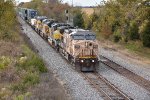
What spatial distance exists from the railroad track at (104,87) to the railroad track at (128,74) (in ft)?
6.34

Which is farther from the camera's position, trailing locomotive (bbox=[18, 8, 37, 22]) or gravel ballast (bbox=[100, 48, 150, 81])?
trailing locomotive (bbox=[18, 8, 37, 22])

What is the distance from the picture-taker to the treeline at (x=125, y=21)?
46934 mm

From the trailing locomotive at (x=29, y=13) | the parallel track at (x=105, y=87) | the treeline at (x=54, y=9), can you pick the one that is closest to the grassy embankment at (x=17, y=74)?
the parallel track at (x=105, y=87)

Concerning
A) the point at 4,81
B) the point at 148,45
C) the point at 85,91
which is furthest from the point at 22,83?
the point at 148,45

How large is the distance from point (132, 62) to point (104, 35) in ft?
77.0

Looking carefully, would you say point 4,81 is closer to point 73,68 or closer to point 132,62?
point 73,68

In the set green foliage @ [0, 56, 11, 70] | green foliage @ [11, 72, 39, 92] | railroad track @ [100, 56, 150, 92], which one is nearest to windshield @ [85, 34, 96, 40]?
Answer: railroad track @ [100, 56, 150, 92]

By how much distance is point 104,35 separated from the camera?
198 ft

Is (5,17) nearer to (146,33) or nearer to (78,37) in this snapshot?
(78,37)

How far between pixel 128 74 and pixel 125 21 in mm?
26114

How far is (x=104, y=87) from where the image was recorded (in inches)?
975

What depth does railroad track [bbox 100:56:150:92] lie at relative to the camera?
2611 cm

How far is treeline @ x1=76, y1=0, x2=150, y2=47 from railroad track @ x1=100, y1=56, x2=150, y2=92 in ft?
33.8

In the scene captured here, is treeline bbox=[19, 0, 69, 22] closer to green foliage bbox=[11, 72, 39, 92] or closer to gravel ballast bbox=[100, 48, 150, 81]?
gravel ballast bbox=[100, 48, 150, 81]
